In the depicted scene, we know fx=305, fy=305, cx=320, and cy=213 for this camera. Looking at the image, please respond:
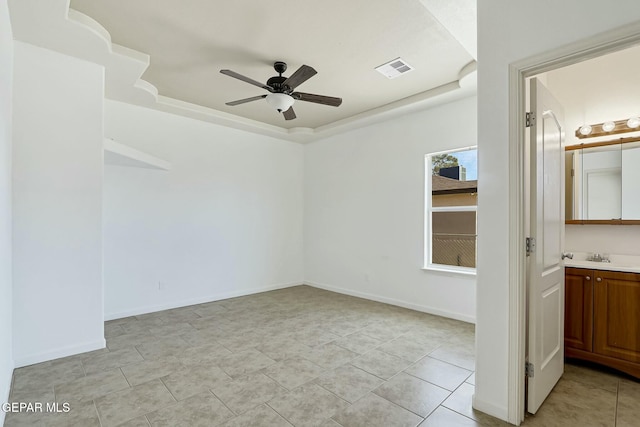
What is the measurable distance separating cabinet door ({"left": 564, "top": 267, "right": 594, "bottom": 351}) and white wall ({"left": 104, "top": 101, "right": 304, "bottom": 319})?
14.2 feet

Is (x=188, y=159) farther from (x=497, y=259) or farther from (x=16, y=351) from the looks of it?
(x=497, y=259)

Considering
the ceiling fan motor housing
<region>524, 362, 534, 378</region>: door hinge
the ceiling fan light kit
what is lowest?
<region>524, 362, 534, 378</region>: door hinge

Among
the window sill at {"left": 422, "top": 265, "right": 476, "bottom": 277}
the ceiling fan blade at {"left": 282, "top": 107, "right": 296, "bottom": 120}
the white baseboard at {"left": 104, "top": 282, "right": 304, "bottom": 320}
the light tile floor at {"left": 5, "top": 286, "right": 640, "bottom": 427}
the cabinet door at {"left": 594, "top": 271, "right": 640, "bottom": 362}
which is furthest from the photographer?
the white baseboard at {"left": 104, "top": 282, "right": 304, "bottom": 320}

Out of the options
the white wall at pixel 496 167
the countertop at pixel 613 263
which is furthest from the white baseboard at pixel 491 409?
the countertop at pixel 613 263

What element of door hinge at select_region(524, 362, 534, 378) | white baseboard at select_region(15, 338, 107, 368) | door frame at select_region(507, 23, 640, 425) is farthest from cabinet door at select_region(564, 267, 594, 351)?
white baseboard at select_region(15, 338, 107, 368)

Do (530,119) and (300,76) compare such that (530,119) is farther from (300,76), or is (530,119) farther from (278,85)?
(278,85)

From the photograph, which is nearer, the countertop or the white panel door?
the white panel door

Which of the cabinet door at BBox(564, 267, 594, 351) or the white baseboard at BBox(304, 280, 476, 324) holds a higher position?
the cabinet door at BBox(564, 267, 594, 351)

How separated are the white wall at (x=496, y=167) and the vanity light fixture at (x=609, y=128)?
6.25 ft

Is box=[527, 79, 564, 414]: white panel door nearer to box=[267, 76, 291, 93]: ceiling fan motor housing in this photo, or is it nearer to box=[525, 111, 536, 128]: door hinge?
box=[525, 111, 536, 128]: door hinge

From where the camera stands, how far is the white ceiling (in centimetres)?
245

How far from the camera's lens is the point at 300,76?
111 inches

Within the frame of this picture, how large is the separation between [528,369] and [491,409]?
14.3 inches

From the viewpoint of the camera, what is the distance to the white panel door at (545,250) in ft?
6.64
